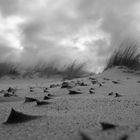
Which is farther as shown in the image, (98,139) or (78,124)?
(78,124)

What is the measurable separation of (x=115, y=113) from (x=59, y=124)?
1.79ft

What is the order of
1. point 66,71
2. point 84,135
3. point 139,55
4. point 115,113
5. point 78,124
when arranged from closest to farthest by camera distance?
point 84,135, point 78,124, point 115,113, point 139,55, point 66,71

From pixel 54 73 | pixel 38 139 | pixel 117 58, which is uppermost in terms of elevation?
pixel 117 58

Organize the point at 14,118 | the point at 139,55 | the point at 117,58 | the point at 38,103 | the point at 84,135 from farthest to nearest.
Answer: the point at 117,58 → the point at 139,55 → the point at 38,103 → the point at 14,118 → the point at 84,135

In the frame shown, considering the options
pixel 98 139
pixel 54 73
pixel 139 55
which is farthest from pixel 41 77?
pixel 98 139

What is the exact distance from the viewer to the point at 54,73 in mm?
8953

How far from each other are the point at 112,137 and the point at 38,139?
41 centimetres

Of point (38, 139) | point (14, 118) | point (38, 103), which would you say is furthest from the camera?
point (38, 103)

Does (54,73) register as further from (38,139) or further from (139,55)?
(38,139)

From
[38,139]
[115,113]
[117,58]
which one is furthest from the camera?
[117,58]

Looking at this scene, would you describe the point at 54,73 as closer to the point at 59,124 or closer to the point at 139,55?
the point at 139,55

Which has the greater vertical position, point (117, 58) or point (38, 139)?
point (117, 58)

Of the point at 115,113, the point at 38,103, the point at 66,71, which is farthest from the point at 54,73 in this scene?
the point at 115,113

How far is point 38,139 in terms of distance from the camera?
1109mm
